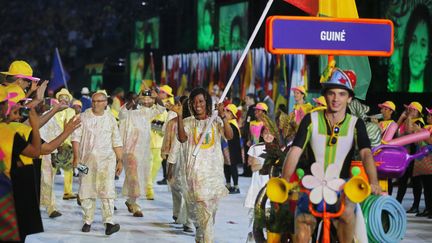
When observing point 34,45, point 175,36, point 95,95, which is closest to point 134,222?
point 95,95

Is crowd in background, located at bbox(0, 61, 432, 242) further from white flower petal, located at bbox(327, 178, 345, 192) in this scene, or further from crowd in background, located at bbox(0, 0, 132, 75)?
crowd in background, located at bbox(0, 0, 132, 75)

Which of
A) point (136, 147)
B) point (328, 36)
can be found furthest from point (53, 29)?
point (328, 36)

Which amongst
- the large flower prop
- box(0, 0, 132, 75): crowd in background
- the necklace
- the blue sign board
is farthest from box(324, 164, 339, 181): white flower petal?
box(0, 0, 132, 75): crowd in background

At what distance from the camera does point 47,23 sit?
228 ft

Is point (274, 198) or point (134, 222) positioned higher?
point (274, 198)

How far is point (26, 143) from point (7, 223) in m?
1.32

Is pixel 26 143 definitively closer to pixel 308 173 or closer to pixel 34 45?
pixel 308 173

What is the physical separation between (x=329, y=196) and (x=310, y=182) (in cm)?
19

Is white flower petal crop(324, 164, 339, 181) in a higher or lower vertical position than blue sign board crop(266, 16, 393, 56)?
lower

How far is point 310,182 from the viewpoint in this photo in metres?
8.76

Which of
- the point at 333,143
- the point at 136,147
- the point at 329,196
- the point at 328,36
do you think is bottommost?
the point at 136,147

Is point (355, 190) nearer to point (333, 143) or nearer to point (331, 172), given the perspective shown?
point (331, 172)

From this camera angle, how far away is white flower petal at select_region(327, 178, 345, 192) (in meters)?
8.68

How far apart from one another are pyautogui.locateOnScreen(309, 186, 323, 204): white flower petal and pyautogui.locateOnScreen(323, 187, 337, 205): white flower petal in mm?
34
